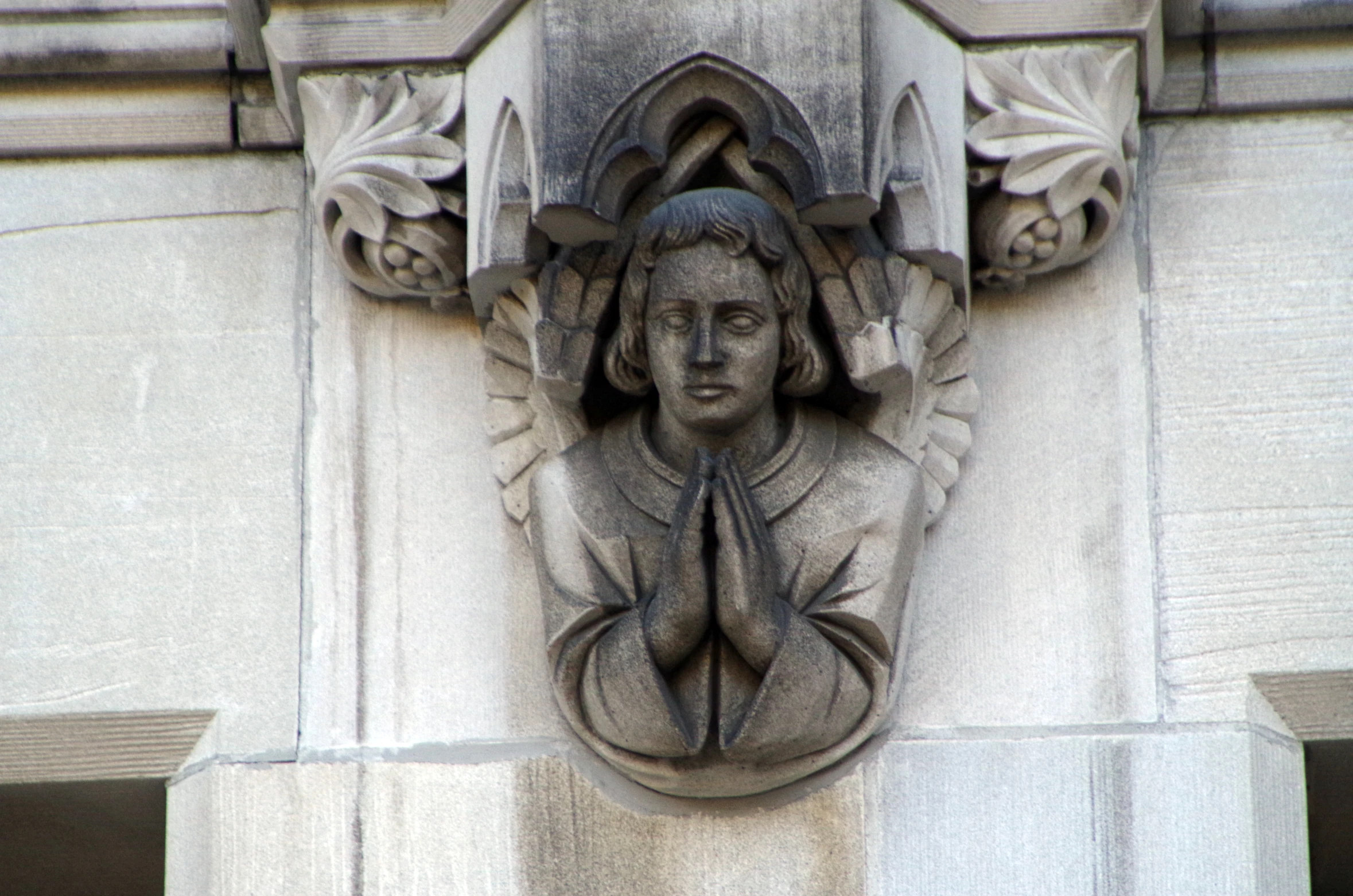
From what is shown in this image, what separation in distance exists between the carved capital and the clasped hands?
633mm

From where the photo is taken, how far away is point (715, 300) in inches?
146

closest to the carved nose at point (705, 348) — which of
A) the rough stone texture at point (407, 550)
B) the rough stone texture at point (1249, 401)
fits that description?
the rough stone texture at point (407, 550)

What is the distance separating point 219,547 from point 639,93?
3.26 feet

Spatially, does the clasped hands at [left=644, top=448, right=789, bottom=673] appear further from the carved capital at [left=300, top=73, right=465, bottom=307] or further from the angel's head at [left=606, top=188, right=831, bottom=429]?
the carved capital at [left=300, top=73, right=465, bottom=307]

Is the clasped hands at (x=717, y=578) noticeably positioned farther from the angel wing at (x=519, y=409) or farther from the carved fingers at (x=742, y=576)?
the angel wing at (x=519, y=409)

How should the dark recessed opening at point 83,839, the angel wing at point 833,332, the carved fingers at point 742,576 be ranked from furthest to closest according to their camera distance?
the dark recessed opening at point 83,839 → the angel wing at point 833,332 → the carved fingers at point 742,576

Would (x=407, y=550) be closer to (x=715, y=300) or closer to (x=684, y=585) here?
(x=684, y=585)

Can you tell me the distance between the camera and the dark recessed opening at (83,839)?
4.10m

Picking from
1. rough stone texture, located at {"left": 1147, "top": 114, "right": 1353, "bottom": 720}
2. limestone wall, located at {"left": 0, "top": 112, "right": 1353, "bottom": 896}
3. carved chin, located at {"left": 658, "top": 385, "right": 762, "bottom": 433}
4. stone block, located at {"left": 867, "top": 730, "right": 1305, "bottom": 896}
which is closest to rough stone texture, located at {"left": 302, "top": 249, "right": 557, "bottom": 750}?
limestone wall, located at {"left": 0, "top": 112, "right": 1353, "bottom": 896}

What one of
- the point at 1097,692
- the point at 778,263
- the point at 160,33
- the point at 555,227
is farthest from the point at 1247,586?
the point at 160,33

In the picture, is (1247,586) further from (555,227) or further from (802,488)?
(555,227)

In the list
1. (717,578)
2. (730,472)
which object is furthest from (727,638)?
(730,472)

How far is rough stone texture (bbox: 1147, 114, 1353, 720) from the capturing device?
3.85m

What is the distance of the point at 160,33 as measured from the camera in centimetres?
420
